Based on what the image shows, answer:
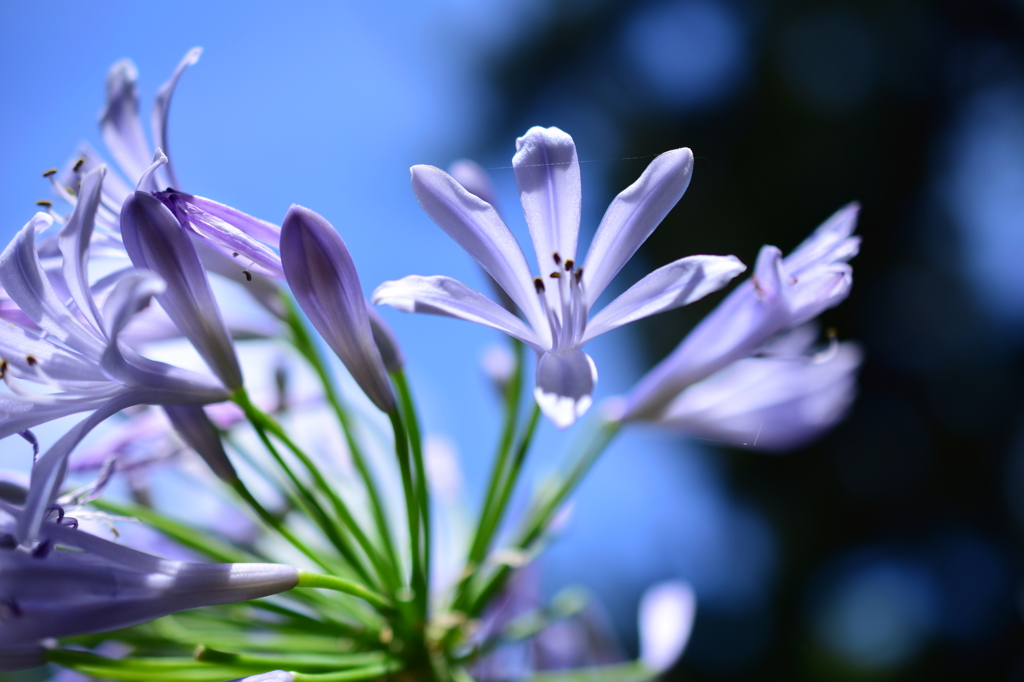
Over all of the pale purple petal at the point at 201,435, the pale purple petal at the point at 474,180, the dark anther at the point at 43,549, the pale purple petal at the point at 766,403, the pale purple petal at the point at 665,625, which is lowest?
the pale purple petal at the point at 665,625

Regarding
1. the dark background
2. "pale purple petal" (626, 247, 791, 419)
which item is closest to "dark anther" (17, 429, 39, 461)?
"pale purple petal" (626, 247, 791, 419)

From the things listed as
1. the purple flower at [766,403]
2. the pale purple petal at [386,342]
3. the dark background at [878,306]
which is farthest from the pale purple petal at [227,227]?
the dark background at [878,306]

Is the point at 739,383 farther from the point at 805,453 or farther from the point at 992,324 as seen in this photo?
the point at 992,324

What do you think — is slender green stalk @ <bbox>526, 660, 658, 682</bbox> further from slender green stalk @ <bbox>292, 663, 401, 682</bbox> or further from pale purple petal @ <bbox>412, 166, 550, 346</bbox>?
pale purple petal @ <bbox>412, 166, 550, 346</bbox>

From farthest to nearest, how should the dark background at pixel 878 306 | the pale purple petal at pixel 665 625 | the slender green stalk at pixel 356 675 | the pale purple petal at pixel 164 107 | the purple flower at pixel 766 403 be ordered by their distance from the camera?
the dark background at pixel 878 306, the pale purple petal at pixel 665 625, the purple flower at pixel 766 403, the pale purple petal at pixel 164 107, the slender green stalk at pixel 356 675

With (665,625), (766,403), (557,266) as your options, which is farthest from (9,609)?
(665,625)

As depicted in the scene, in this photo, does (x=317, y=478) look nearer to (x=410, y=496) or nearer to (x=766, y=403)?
(x=410, y=496)

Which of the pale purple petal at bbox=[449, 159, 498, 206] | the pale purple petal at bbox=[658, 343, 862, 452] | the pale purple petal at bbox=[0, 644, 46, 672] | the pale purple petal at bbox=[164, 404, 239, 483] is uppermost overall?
the pale purple petal at bbox=[449, 159, 498, 206]

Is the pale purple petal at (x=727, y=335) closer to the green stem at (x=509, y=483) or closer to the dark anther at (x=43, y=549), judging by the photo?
the green stem at (x=509, y=483)
